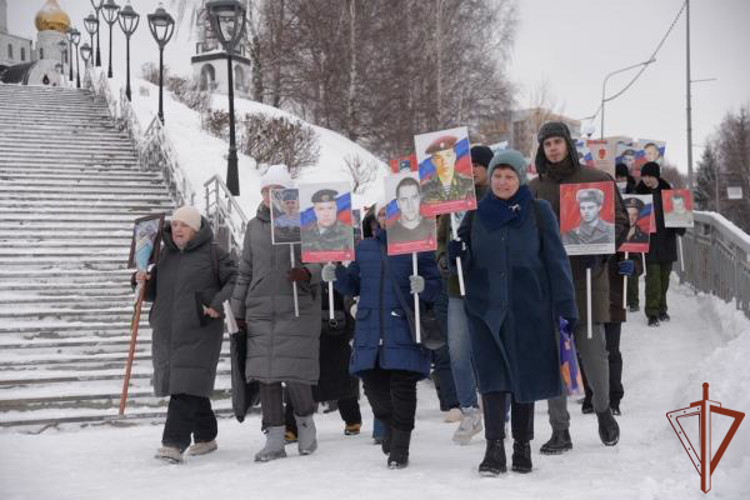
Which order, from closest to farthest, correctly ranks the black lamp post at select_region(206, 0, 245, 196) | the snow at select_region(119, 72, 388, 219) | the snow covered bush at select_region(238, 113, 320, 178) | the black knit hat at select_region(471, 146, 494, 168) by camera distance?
the black knit hat at select_region(471, 146, 494, 168)
the black lamp post at select_region(206, 0, 245, 196)
the snow at select_region(119, 72, 388, 219)
the snow covered bush at select_region(238, 113, 320, 178)

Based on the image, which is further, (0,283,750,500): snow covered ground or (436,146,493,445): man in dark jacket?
(436,146,493,445): man in dark jacket

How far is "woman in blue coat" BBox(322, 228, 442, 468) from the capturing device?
220 inches

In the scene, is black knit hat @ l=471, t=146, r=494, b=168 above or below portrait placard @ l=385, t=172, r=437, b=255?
above

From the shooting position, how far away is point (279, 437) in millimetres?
6160

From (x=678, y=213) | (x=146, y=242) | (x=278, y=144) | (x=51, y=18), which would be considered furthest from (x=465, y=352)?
(x=51, y=18)

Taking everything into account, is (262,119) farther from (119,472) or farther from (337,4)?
(119,472)

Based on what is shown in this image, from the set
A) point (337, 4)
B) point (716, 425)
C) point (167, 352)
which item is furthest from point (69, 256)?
point (337, 4)

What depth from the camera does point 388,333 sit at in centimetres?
567

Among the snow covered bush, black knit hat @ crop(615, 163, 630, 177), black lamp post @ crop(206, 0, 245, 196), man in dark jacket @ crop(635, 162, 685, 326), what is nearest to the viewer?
man in dark jacket @ crop(635, 162, 685, 326)

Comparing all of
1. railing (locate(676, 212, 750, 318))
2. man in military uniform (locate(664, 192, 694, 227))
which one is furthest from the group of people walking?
man in military uniform (locate(664, 192, 694, 227))

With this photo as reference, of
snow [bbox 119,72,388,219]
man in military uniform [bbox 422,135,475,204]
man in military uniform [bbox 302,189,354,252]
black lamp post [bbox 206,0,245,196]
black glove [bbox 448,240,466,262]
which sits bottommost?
black glove [bbox 448,240,466,262]

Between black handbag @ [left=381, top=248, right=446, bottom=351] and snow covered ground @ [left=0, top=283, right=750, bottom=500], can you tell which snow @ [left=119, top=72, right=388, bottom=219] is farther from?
black handbag @ [left=381, top=248, right=446, bottom=351]

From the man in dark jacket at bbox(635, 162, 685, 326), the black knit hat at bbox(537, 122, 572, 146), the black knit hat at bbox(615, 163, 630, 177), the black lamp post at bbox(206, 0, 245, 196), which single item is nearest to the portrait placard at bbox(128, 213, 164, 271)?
the black knit hat at bbox(537, 122, 572, 146)

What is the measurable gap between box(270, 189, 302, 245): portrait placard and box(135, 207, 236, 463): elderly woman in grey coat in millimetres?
506
